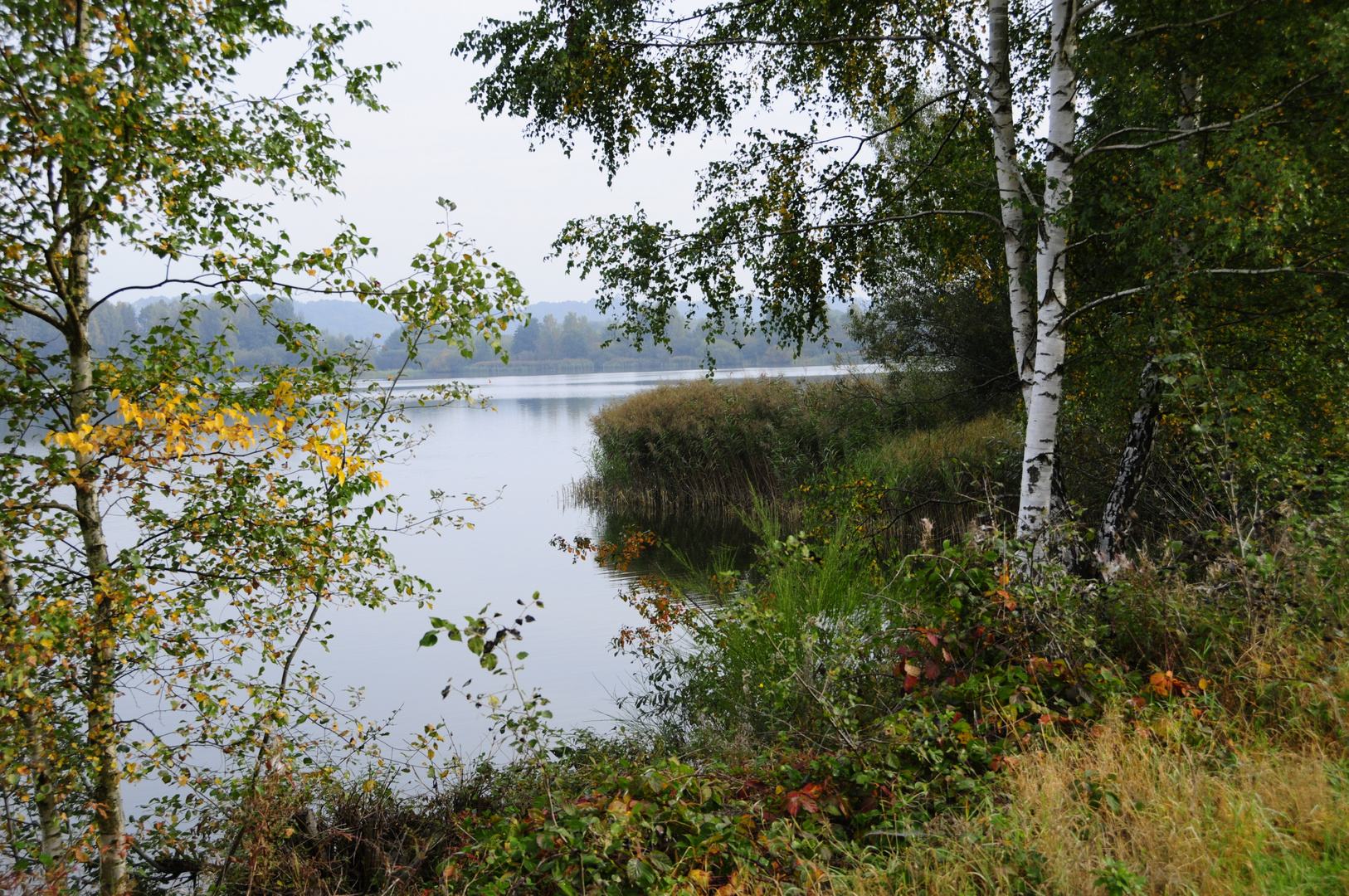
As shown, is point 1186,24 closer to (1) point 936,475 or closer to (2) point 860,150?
(2) point 860,150

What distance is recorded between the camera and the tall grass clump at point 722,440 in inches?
606

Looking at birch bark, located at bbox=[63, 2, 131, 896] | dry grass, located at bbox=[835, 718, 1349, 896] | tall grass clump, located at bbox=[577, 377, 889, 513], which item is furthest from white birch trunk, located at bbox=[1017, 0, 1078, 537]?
tall grass clump, located at bbox=[577, 377, 889, 513]

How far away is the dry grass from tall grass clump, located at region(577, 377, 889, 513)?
11178 mm

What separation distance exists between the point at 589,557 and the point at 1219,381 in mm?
10089

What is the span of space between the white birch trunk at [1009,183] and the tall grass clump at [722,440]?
7572 millimetres

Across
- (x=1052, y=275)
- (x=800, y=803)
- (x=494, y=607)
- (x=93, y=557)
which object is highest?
(x=1052, y=275)

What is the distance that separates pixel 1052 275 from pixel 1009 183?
91 cm

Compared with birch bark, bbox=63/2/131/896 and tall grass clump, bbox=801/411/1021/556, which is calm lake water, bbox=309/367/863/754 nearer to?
birch bark, bbox=63/2/131/896

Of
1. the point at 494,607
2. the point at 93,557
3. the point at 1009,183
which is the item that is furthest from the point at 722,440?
the point at 93,557

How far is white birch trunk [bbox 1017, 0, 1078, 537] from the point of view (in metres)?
5.85

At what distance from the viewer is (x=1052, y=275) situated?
19.6 feet

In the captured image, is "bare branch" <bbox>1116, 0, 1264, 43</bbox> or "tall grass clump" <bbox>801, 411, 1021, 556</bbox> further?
"tall grass clump" <bbox>801, 411, 1021, 556</bbox>

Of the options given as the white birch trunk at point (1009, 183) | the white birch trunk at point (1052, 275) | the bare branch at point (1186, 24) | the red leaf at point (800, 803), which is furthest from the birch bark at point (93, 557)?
the bare branch at point (1186, 24)

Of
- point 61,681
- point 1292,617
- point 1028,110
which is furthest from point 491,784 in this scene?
point 1028,110
